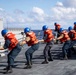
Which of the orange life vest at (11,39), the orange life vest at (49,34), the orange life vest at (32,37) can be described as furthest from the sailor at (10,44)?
the orange life vest at (49,34)

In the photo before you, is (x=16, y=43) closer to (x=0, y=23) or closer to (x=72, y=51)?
(x=72, y=51)

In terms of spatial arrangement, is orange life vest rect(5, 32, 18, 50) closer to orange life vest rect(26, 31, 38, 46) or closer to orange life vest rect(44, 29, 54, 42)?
orange life vest rect(26, 31, 38, 46)

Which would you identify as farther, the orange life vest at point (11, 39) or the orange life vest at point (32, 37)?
the orange life vest at point (32, 37)

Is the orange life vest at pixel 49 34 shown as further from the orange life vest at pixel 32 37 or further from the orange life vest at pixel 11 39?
the orange life vest at pixel 11 39

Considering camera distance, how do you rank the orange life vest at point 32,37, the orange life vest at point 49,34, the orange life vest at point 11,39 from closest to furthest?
the orange life vest at point 11,39 < the orange life vest at point 32,37 < the orange life vest at point 49,34

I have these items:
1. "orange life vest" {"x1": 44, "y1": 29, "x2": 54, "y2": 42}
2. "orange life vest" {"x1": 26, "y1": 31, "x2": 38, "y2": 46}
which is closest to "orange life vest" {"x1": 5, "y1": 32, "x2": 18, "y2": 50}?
"orange life vest" {"x1": 26, "y1": 31, "x2": 38, "y2": 46}

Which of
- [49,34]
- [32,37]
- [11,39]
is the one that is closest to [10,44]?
[11,39]

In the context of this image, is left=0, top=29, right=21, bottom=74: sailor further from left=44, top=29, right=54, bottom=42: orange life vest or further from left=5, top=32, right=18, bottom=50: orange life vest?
left=44, top=29, right=54, bottom=42: orange life vest

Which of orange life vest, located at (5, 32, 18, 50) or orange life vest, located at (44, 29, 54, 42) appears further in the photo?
orange life vest, located at (44, 29, 54, 42)

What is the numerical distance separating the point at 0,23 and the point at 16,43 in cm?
1847

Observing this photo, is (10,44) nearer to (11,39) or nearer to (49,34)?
(11,39)

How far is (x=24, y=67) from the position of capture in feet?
34.0

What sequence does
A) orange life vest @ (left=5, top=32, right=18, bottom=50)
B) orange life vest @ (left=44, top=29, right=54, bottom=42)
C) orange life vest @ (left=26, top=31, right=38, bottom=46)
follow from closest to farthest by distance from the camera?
1. orange life vest @ (left=5, top=32, right=18, bottom=50)
2. orange life vest @ (left=26, top=31, right=38, bottom=46)
3. orange life vest @ (left=44, top=29, right=54, bottom=42)

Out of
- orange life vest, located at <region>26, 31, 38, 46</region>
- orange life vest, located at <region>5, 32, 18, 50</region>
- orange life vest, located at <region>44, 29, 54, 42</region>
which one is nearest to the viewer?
orange life vest, located at <region>5, 32, 18, 50</region>
